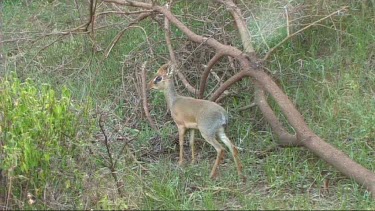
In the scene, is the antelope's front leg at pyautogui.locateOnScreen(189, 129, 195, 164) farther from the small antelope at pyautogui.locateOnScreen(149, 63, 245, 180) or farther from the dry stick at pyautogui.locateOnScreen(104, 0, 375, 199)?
the dry stick at pyautogui.locateOnScreen(104, 0, 375, 199)

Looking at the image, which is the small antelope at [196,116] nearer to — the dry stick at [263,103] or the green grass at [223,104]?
the green grass at [223,104]

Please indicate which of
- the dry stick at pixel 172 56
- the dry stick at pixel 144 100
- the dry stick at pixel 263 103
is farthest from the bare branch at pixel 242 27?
the dry stick at pixel 144 100

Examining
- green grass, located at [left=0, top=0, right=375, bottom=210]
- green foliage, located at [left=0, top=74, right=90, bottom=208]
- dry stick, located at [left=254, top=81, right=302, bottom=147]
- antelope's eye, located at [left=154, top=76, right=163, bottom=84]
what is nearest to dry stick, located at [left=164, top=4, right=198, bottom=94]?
green grass, located at [left=0, top=0, right=375, bottom=210]

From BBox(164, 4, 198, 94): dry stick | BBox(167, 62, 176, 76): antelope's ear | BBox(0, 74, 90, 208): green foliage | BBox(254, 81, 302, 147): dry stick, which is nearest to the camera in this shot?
BBox(0, 74, 90, 208): green foliage

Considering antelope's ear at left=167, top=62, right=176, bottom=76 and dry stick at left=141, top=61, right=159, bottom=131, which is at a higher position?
antelope's ear at left=167, top=62, right=176, bottom=76

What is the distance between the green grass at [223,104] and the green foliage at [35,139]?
0.22ft

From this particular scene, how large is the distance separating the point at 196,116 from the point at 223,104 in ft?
2.89

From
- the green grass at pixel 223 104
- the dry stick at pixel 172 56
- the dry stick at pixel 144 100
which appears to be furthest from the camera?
the dry stick at pixel 172 56

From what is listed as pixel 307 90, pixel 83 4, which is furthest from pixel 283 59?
pixel 83 4

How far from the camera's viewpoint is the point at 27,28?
8.26 meters

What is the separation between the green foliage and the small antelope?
1122 millimetres

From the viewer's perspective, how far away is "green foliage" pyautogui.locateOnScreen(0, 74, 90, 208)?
436 cm

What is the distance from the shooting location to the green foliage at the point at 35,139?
172 inches

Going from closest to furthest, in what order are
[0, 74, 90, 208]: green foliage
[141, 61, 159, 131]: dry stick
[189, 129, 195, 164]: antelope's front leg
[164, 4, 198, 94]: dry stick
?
1. [0, 74, 90, 208]: green foliage
2. [189, 129, 195, 164]: antelope's front leg
3. [141, 61, 159, 131]: dry stick
4. [164, 4, 198, 94]: dry stick
